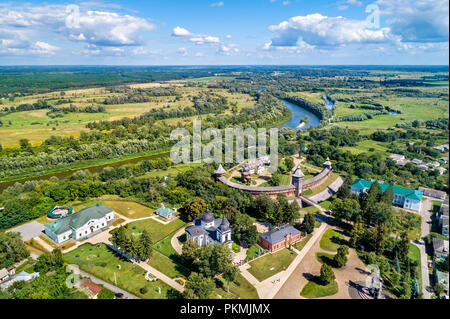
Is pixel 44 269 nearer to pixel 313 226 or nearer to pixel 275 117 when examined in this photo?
pixel 313 226

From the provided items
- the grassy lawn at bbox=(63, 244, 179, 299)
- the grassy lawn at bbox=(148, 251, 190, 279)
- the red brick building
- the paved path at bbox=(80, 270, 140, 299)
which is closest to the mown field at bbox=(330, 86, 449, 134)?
the red brick building

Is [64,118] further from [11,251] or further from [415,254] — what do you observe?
[415,254]

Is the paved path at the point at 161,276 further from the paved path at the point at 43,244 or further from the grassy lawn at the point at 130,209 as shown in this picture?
the paved path at the point at 43,244

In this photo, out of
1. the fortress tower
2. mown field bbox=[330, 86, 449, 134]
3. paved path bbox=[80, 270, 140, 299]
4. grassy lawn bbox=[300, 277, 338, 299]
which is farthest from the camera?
mown field bbox=[330, 86, 449, 134]

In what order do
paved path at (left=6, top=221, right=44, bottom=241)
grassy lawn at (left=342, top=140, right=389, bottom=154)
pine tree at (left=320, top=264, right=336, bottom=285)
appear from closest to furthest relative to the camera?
pine tree at (left=320, top=264, right=336, bottom=285) < paved path at (left=6, top=221, right=44, bottom=241) < grassy lawn at (left=342, top=140, right=389, bottom=154)

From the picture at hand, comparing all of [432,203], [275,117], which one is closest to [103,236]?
[432,203]

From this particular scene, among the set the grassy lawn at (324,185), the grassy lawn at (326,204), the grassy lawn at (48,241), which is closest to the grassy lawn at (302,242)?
the grassy lawn at (326,204)

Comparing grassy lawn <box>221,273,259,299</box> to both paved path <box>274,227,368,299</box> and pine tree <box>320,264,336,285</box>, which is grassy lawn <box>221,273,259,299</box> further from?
pine tree <box>320,264,336,285</box>
